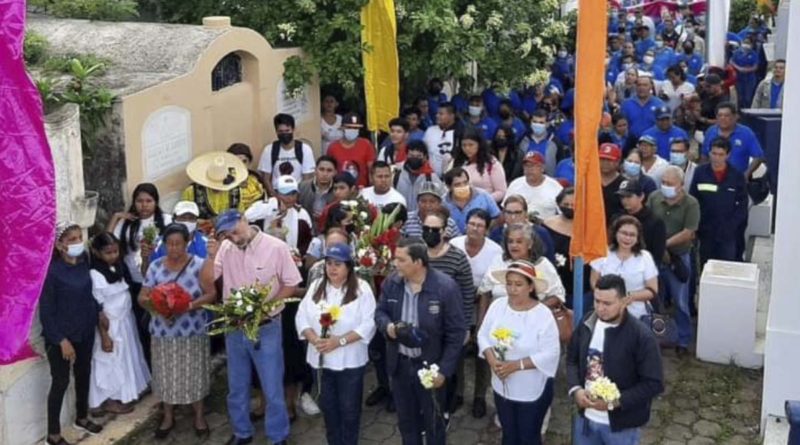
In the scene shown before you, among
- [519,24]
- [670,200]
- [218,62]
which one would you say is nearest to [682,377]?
[670,200]

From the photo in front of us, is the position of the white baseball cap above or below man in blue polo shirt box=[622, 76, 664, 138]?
below

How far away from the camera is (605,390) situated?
6020 millimetres

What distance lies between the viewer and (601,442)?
6379 mm

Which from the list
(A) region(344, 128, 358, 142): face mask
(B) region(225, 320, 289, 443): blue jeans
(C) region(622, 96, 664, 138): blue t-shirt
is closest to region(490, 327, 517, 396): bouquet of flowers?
(B) region(225, 320, 289, 443): blue jeans

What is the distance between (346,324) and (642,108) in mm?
7597

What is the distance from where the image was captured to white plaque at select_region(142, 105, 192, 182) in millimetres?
9656

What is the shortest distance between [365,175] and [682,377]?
4.20m

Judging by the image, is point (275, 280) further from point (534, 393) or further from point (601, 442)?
point (601, 442)

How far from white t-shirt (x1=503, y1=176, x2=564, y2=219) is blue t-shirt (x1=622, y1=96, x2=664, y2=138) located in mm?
4019

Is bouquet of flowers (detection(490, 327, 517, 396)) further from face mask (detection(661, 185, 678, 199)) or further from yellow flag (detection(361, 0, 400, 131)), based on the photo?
yellow flag (detection(361, 0, 400, 131))

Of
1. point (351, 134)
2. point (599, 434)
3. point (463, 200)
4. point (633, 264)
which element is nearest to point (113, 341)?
point (463, 200)

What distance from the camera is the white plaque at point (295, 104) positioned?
1217 cm

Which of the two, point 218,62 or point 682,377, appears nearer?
point 682,377

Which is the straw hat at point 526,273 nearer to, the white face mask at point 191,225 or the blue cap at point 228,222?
the blue cap at point 228,222
